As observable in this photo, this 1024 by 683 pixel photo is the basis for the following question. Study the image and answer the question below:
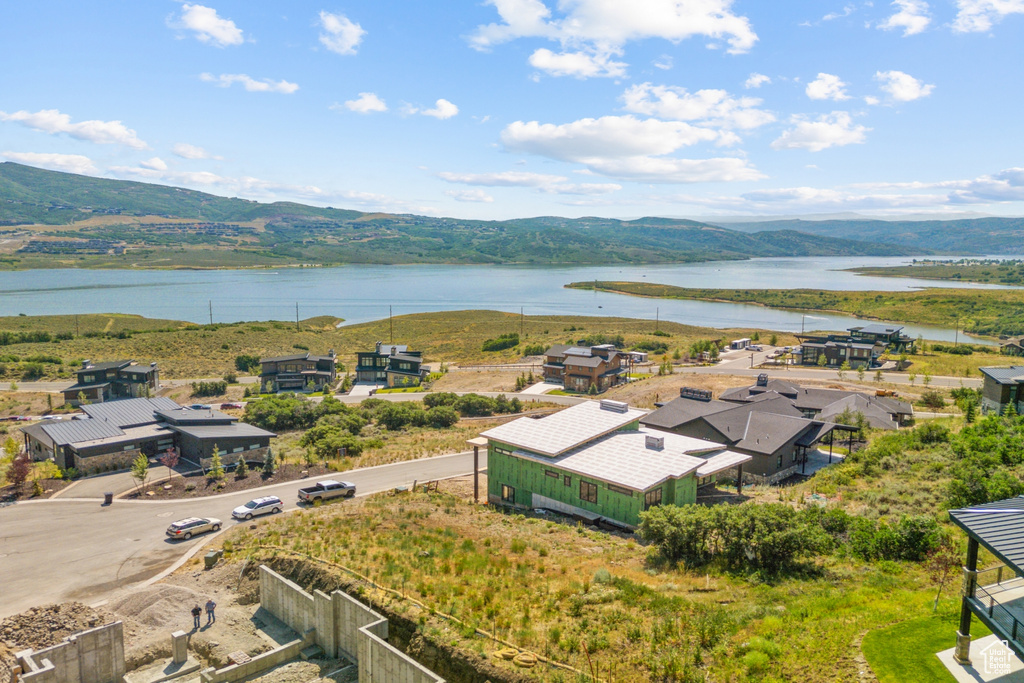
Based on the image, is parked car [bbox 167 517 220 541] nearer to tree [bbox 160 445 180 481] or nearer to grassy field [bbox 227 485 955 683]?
grassy field [bbox 227 485 955 683]

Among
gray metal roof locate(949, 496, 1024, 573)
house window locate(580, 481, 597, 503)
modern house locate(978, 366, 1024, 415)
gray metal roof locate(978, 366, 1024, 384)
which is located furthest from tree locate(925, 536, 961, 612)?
gray metal roof locate(978, 366, 1024, 384)

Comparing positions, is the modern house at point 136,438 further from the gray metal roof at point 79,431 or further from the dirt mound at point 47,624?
the dirt mound at point 47,624

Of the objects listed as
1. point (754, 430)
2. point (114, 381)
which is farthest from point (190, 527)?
point (114, 381)

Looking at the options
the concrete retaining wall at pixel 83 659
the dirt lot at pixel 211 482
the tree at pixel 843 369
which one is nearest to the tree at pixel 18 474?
the dirt lot at pixel 211 482

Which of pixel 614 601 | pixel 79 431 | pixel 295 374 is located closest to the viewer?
pixel 614 601

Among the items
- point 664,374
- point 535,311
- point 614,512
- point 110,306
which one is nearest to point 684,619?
point 614,512

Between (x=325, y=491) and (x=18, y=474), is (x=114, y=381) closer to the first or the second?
(x=18, y=474)
